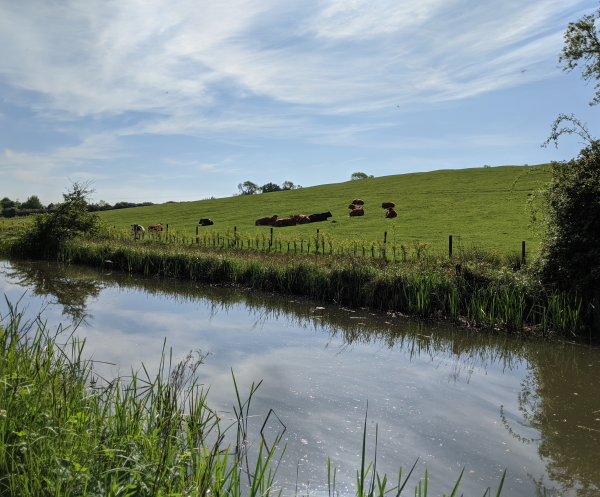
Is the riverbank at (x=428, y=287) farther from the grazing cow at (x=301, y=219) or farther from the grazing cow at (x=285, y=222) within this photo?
the grazing cow at (x=301, y=219)

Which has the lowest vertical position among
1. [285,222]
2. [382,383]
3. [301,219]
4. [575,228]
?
[382,383]

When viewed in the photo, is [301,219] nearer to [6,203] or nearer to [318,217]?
[318,217]

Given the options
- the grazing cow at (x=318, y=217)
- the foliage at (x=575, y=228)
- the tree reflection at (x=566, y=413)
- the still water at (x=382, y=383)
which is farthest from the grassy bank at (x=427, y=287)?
the grazing cow at (x=318, y=217)

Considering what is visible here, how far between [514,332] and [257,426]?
8.19 metres

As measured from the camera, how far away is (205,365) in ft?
28.3

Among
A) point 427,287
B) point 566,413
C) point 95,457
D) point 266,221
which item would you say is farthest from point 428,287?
point 266,221

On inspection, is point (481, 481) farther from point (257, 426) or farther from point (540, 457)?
point (257, 426)

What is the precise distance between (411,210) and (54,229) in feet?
87.3

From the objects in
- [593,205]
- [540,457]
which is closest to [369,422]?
[540,457]

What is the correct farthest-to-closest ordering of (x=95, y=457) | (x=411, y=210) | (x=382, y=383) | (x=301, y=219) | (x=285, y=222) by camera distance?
(x=411, y=210) < (x=301, y=219) < (x=285, y=222) < (x=382, y=383) < (x=95, y=457)

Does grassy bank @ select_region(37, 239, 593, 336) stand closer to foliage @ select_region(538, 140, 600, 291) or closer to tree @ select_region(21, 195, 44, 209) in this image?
foliage @ select_region(538, 140, 600, 291)

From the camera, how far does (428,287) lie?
44.0ft

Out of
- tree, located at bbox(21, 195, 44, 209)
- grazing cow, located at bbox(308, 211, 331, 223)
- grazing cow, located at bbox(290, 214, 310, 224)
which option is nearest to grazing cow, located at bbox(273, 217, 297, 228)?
grazing cow, located at bbox(290, 214, 310, 224)

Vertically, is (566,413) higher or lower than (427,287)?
lower
